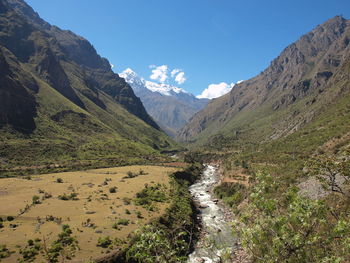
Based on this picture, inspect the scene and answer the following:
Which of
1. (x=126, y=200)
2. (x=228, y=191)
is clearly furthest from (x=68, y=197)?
(x=228, y=191)

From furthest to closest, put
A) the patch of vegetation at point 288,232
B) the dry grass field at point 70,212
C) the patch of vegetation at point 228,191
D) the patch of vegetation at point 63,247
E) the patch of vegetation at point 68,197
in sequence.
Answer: the patch of vegetation at point 228,191
the patch of vegetation at point 68,197
the dry grass field at point 70,212
the patch of vegetation at point 63,247
the patch of vegetation at point 288,232

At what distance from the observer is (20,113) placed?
576 feet

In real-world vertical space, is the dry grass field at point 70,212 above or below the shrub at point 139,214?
below

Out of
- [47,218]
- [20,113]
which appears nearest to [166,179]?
[47,218]

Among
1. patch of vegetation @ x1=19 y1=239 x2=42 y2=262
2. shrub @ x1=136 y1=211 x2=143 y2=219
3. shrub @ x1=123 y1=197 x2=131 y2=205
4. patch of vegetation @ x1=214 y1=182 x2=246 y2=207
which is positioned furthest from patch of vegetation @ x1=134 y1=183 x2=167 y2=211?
patch of vegetation @ x1=19 y1=239 x2=42 y2=262

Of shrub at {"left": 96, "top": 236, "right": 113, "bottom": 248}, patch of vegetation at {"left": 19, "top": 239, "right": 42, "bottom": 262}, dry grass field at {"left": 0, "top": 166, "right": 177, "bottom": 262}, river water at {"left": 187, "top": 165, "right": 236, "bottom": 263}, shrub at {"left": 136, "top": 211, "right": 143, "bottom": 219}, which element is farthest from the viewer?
shrub at {"left": 136, "top": 211, "right": 143, "bottom": 219}

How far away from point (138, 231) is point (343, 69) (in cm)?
21453

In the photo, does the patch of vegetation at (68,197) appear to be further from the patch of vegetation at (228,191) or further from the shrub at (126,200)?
the patch of vegetation at (228,191)

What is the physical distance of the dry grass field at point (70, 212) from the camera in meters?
39.9

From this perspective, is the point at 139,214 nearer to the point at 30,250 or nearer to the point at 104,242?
the point at 104,242

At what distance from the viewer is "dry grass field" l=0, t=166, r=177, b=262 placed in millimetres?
39938

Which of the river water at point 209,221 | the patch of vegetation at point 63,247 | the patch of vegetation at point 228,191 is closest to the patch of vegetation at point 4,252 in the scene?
the patch of vegetation at point 63,247

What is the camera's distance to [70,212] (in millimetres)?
55344

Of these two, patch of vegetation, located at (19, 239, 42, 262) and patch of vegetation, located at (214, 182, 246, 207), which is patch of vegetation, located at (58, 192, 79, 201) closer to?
patch of vegetation, located at (19, 239, 42, 262)
